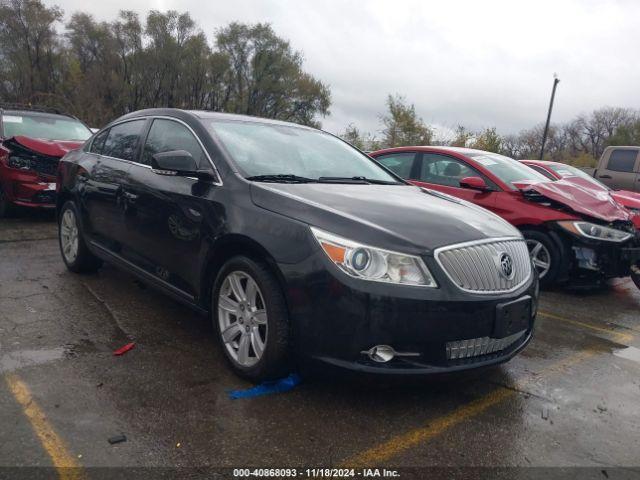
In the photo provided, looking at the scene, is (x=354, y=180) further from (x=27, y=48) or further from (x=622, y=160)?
(x=27, y=48)

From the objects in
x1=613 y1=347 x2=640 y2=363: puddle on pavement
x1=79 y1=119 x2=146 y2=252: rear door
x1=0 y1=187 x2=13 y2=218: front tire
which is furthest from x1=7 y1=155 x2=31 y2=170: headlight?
x1=613 y1=347 x2=640 y2=363: puddle on pavement

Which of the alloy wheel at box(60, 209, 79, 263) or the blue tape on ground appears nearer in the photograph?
the blue tape on ground

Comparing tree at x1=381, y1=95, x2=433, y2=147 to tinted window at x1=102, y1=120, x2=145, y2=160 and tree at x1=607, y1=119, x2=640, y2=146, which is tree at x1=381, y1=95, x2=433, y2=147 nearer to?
tinted window at x1=102, y1=120, x2=145, y2=160

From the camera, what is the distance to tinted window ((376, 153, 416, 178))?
7.02 meters

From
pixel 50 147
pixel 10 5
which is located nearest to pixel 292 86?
pixel 10 5

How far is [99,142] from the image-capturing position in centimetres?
507

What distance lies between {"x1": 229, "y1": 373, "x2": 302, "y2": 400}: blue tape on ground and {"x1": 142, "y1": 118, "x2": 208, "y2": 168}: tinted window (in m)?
1.47

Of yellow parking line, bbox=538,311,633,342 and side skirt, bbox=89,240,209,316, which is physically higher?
side skirt, bbox=89,240,209,316

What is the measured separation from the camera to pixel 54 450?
93.3 inches

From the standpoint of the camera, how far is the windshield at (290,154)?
3.57 metres

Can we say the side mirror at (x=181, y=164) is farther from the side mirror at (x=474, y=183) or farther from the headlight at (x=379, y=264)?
the side mirror at (x=474, y=183)

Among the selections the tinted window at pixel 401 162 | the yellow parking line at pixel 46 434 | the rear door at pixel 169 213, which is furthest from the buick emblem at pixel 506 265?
the tinted window at pixel 401 162

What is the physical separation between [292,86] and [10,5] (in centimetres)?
2354

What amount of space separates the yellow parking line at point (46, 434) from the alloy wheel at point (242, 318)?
1.02m
